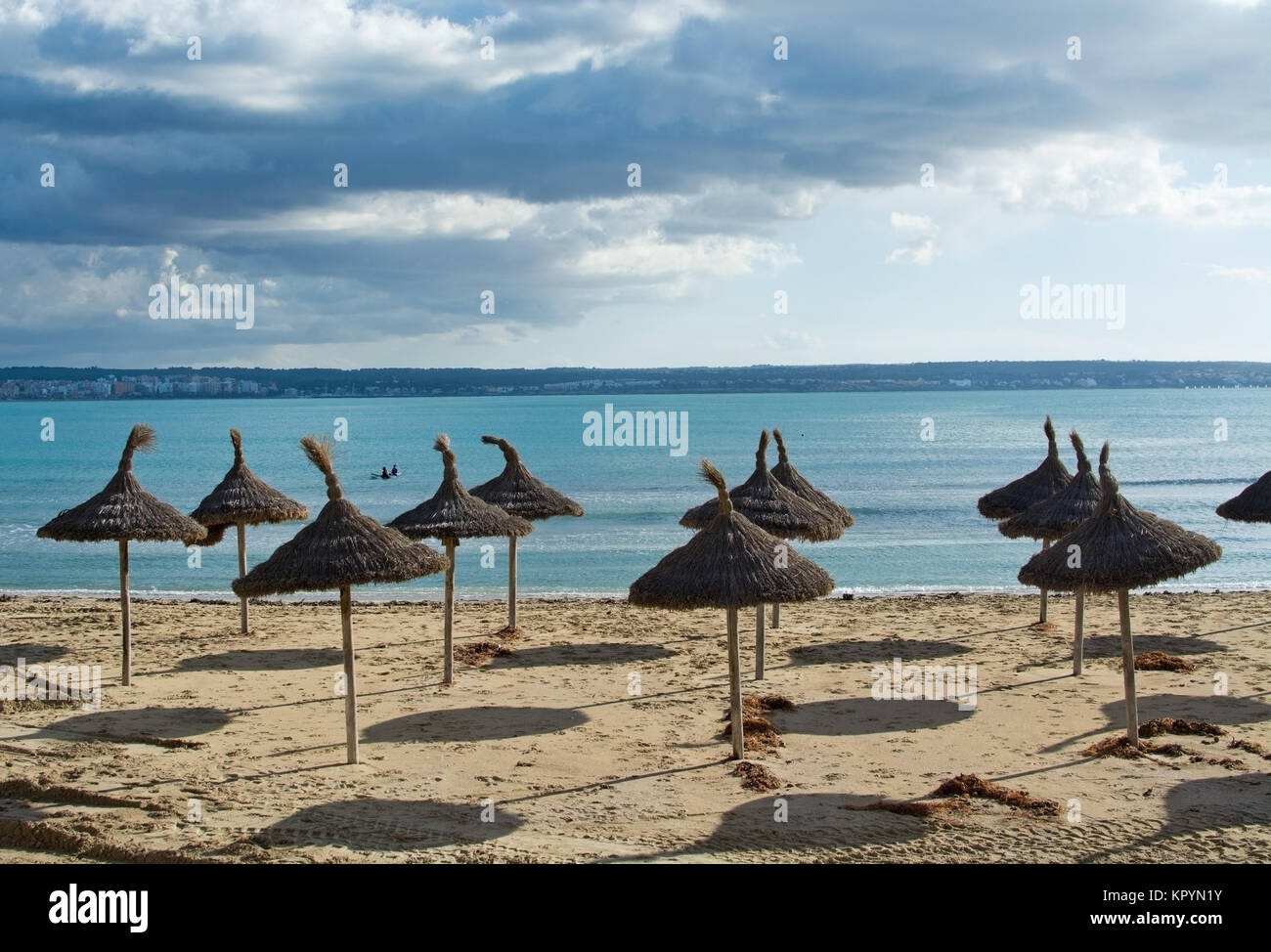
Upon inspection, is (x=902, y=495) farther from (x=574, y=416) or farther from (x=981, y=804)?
(x=574, y=416)

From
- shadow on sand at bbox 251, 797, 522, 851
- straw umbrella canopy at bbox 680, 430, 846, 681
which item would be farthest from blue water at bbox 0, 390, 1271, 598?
shadow on sand at bbox 251, 797, 522, 851

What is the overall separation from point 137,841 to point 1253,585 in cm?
2279

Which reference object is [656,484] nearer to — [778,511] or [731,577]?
[778,511]

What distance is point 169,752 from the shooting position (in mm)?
11320

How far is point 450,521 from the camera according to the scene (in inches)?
584

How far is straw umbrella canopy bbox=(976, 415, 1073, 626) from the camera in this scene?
57.9 ft

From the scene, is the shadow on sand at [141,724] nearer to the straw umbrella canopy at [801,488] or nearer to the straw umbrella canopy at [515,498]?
the straw umbrella canopy at [515,498]

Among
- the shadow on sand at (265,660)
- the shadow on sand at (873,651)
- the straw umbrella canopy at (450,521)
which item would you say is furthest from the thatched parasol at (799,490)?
the shadow on sand at (265,660)

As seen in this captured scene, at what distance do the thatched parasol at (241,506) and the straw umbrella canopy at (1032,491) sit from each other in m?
10.5

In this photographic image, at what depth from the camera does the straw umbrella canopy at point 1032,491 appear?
17.6 meters
